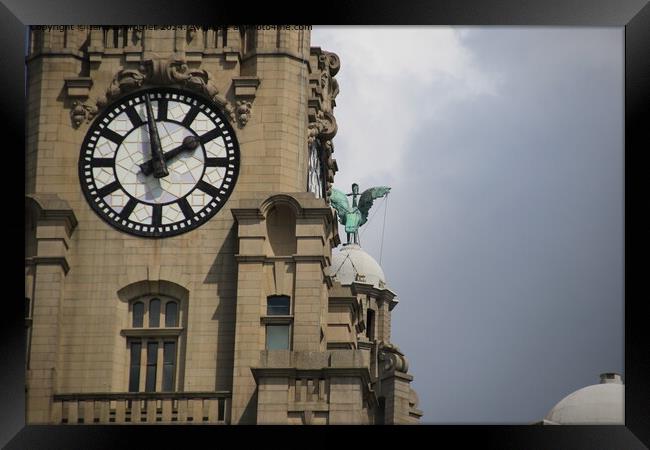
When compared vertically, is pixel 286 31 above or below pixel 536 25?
above

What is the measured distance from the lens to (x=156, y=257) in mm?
56031

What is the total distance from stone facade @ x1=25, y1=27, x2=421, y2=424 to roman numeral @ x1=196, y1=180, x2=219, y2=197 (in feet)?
1.43

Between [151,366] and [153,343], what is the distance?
0.59 metres

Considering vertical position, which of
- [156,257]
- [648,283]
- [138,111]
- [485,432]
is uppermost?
[138,111]

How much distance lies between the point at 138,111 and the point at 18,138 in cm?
2018

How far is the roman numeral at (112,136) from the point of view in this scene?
56.6 meters

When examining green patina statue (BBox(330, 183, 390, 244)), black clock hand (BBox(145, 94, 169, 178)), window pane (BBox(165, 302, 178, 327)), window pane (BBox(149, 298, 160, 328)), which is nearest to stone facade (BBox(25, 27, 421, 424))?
window pane (BBox(165, 302, 178, 327))

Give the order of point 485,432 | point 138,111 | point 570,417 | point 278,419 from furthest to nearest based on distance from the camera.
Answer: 1. point 570,417
2. point 138,111
3. point 278,419
4. point 485,432

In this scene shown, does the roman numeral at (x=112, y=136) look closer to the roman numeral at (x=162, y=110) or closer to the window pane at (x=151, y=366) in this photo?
the roman numeral at (x=162, y=110)

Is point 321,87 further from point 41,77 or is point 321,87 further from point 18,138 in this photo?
point 18,138

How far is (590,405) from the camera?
236 feet

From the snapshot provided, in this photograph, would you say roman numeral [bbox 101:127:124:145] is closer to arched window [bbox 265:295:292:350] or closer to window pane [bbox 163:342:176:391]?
window pane [bbox 163:342:176:391]

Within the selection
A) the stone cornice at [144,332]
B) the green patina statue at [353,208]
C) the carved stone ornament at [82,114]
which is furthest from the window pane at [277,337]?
the green patina statue at [353,208]

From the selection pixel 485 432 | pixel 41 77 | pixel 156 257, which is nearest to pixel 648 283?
pixel 485 432
